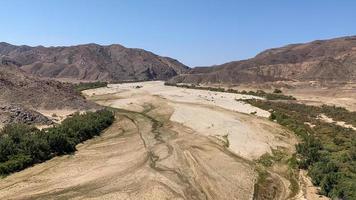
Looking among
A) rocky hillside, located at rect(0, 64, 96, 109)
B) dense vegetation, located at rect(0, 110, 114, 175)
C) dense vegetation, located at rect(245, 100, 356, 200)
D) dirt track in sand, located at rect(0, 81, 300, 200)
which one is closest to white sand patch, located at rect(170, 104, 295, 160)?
dirt track in sand, located at rect(0, 81, 300, 200)

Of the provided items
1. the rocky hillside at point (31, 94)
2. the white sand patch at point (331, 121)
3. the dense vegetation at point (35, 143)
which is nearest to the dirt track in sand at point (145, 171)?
the dense vegetation at point (35, 143)

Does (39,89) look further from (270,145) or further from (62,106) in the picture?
(270,145)

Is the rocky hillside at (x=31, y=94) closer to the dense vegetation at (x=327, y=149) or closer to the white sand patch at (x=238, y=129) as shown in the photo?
the white sand patch at (x=238, y=129)

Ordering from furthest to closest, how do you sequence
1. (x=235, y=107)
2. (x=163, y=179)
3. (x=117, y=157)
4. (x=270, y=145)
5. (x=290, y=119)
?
1. (x=235, y=107)
2. (x=290, y=119)
3. (x=270, y=145)
4. (x=117, y=157)
5. (x=163, y=179)

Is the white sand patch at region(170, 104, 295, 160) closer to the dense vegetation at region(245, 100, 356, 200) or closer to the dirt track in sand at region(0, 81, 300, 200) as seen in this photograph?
the dirt track in sand at region(0, 81, 300, 200)

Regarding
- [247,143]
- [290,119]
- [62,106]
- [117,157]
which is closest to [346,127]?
[290,119]
